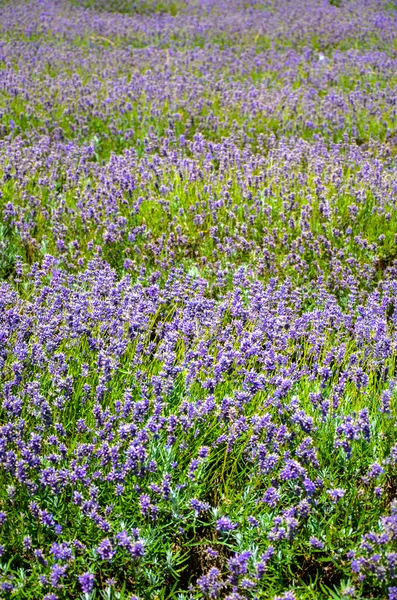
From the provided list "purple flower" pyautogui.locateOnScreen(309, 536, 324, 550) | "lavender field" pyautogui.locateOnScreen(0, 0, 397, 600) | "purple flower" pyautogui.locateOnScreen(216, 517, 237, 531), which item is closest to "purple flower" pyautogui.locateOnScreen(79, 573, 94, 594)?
"lavender field" pyautogui.locateOnScreen(0, 0, 397, 600)

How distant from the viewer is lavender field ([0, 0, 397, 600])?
7.27 ft

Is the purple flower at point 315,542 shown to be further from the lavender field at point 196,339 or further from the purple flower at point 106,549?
the purple flower at point 106,549

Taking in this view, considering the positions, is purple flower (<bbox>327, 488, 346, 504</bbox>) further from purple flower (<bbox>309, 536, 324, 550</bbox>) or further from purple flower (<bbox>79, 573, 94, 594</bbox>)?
purple flower (<bbox>79, 573, 94, 594</bbox>)

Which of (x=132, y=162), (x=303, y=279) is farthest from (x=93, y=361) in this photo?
(x=132, y=162)

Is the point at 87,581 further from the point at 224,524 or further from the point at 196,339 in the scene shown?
the point at 196,339

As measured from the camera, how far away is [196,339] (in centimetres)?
312

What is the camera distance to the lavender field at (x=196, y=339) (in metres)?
2.21

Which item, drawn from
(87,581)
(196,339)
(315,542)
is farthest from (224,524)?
(196,339)

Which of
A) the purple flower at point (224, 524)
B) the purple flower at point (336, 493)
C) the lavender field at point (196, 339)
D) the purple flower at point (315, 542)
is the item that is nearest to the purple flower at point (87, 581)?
the lavender field at point (196, 339)

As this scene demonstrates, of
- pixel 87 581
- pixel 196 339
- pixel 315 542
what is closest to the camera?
pixel 87 581

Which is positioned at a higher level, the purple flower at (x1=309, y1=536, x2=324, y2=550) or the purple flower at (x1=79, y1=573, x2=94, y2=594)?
the purple flower at (x1=309, y1=536, x2=324, y2=550)

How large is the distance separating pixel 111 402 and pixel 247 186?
2745 millimetres

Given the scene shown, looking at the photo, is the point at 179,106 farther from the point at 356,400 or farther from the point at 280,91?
the point at 356,400

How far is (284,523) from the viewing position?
2.22 meters
